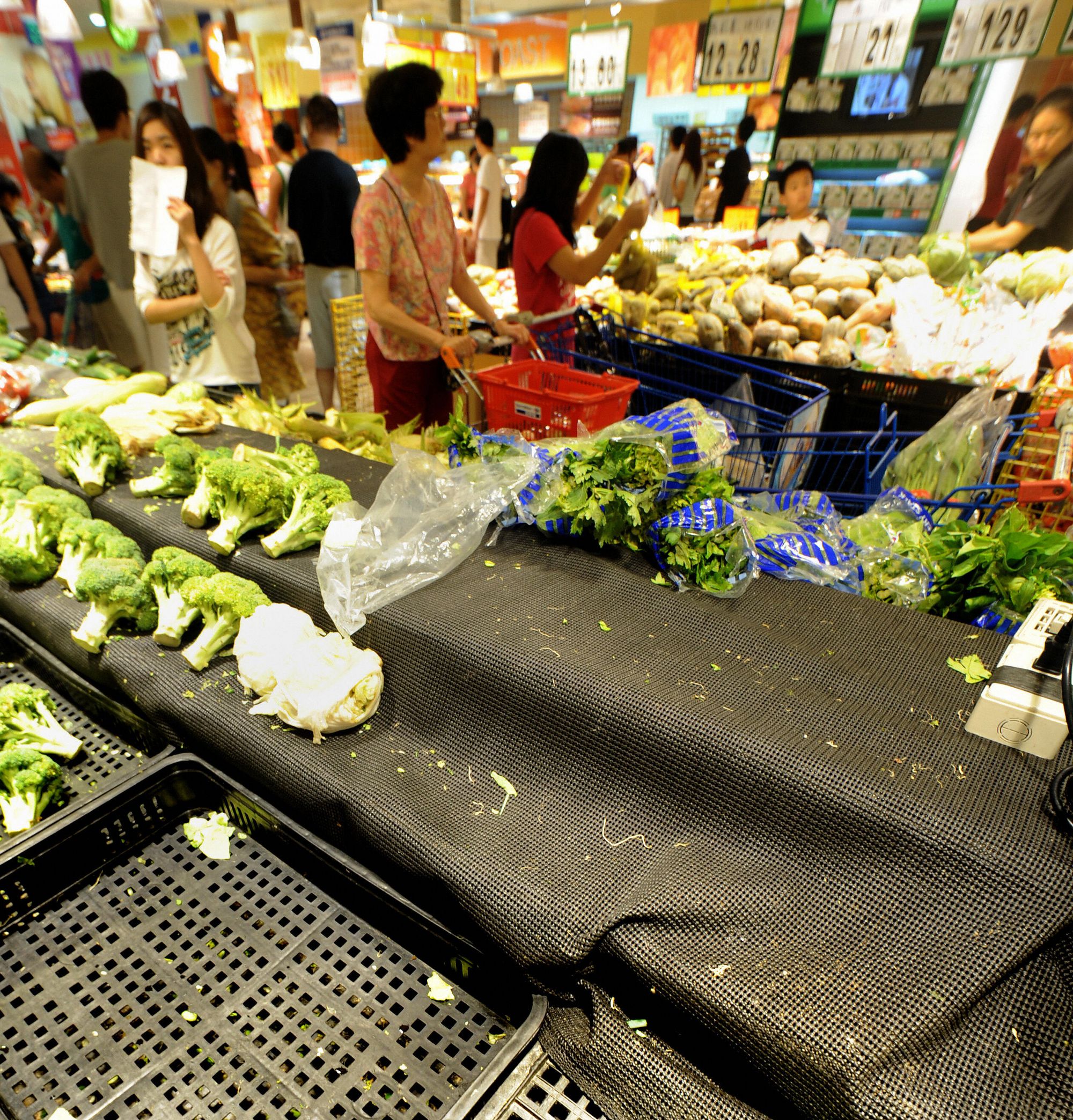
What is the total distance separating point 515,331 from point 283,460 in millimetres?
1339

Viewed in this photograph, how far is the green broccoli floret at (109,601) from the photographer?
1.70 metres

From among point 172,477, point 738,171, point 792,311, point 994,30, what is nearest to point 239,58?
point 738,171

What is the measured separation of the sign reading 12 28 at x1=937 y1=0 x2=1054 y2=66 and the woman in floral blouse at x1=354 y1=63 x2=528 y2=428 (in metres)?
3.35

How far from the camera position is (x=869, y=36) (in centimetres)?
413

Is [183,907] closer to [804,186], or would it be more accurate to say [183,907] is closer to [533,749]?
[533,749]

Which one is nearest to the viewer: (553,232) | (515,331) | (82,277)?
(515,331)

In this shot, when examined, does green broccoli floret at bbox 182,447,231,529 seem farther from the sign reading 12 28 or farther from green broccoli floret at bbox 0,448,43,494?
the sign reading 12 28

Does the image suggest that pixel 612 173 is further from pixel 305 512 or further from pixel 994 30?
pixel 305 512

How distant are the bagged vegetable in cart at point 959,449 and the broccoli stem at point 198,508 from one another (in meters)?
2.33

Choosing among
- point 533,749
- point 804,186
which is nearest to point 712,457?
point 533,749

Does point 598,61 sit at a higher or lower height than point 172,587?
higher

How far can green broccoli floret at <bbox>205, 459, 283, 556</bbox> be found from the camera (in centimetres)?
182

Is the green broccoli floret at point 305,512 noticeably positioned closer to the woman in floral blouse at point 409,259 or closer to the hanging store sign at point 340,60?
the woman in floral blouse at point 409,259

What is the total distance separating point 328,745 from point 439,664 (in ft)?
0.99
